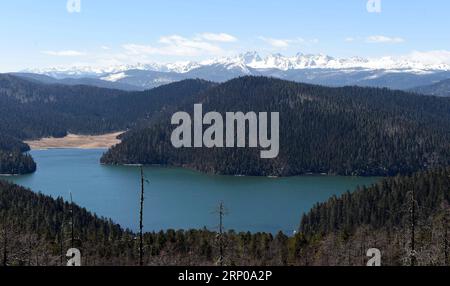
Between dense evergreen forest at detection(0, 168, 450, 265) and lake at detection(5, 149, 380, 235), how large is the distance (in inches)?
500

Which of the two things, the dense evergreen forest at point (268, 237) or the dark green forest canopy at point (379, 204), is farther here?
the dark green forest canopy at point (379, 204)

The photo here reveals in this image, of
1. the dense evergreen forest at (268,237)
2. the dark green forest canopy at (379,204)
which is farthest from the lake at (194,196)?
the dense evergreen forest at (268,237)

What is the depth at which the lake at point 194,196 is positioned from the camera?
113375 mm

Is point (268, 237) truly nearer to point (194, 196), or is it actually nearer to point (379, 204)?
point (379, 204)

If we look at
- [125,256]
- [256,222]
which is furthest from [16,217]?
[256,222]

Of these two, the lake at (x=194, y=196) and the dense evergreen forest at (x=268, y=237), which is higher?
the dense evergreen forest at (x=268, y=237)

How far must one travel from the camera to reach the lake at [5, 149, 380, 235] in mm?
113375

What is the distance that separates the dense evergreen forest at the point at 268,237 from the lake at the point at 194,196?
1271 cm

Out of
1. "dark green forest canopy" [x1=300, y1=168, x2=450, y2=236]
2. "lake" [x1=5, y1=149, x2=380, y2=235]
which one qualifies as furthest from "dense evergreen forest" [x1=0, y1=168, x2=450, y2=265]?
"lake" [x1=5, y1=149, x2=380, y2=235]

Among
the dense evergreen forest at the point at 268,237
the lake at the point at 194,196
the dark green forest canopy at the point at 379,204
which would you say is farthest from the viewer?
the lake at the point at 194,196

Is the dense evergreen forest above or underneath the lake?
above

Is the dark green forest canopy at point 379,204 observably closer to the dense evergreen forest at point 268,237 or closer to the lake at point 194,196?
the dense evergreen forest at point 268,237

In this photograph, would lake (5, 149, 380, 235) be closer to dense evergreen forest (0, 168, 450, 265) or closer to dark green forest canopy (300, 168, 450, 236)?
dark green forest canopy (300, 168, 450, 236)
